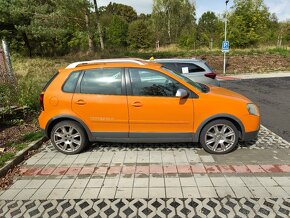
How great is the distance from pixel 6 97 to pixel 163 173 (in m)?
5.19

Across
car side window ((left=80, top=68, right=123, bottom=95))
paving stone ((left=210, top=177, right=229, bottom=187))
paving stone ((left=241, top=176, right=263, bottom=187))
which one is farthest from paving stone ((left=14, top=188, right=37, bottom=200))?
paving stone ((left=241, top=176, right=263, bottom=187))

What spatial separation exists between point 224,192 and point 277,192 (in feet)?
2.32

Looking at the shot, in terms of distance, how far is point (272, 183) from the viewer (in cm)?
343

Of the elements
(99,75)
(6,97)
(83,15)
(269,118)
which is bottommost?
(269,118)

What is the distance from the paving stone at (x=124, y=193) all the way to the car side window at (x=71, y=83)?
206 centimetres

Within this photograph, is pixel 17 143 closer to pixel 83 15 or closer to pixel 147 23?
pixel 83 15

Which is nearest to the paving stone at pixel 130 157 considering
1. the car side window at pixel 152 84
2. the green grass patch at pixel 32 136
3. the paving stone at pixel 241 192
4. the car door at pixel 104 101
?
the car door at pixel 104 101

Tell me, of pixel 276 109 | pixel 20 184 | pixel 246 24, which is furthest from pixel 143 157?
pixel 246 24

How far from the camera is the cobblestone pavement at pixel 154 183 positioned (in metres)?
2.99

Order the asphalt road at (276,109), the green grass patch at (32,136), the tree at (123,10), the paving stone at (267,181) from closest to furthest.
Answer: the paving stone at (267,181)
the green grass patch at (32,136)
the asphalt road at (276,109)
the tree at (123,10)

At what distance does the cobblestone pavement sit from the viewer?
2.99 meters

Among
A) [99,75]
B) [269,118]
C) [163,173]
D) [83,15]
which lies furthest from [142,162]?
[83,15]

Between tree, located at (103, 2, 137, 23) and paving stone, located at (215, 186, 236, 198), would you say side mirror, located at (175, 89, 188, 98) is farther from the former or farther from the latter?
tree, located at (103, 2, 137, 23)

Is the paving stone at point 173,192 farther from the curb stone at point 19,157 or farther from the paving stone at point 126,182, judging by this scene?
the curb stone at point 19,157
